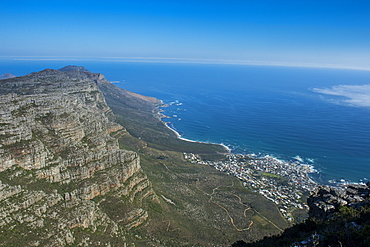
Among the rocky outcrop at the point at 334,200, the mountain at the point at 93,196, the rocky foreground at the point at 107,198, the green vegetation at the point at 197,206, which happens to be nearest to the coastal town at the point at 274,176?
the rocky foreground at the point at 107,198

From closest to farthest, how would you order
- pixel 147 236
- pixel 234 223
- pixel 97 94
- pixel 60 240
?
1. pixel 60 240
2. pixel 147 236
3. pixel 234 223
4. pixel 97 94

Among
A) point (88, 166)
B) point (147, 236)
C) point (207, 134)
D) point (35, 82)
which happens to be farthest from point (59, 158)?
point (207, 134)

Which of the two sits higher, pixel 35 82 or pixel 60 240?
pixel 35 82

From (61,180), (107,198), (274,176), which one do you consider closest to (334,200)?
(107,198)

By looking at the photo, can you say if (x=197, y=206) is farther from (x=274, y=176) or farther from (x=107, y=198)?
(x=274, y=176)

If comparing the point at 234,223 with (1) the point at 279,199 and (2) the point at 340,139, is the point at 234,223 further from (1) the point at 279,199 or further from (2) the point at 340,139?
(2) the point at 340,139

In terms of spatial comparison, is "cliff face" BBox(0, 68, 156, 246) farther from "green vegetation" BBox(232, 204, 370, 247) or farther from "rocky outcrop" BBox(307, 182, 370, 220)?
"rocky outcrop" BBox(307, 182, 370, 220)
